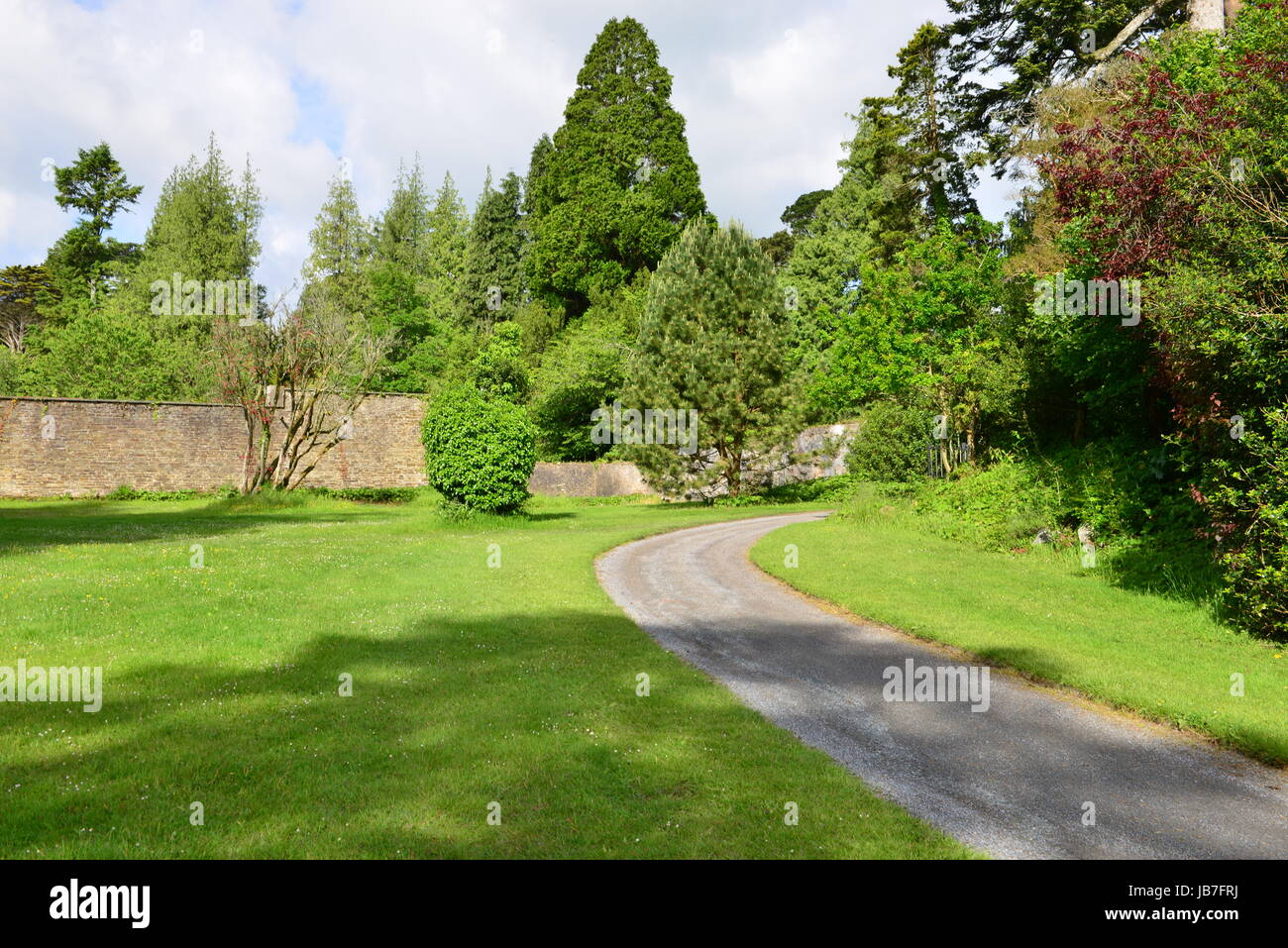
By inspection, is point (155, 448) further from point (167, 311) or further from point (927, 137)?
point (927, 137)

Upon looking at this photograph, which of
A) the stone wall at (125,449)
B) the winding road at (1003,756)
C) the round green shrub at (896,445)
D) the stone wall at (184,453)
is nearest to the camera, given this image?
the winding road at (1003,756)

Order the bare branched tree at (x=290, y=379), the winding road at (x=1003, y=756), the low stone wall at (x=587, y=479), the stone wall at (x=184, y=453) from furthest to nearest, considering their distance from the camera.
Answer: the low stone wall at (x=587, y=479), the stone wall at (x=184, y=453), the bare branched tree at (x=290, y=379), the winding road at (x=1003, y=756)

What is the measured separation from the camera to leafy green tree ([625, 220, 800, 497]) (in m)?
33.8

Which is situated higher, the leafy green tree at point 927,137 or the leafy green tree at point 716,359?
the leafy green tree at point 927,137

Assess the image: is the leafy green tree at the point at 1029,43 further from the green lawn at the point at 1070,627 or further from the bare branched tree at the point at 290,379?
the bare branched tree at the point at 290,379

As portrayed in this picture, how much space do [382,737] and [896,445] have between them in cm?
2461

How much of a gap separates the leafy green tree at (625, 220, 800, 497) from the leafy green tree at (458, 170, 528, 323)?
24281 mm

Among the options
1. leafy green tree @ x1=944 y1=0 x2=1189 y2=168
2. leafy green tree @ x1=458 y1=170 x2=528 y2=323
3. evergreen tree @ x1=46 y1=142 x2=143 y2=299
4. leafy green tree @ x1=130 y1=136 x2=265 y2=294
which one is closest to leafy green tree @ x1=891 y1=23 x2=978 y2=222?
leafy green tree @ x1=944 y1=0 x2=1189 y2=168

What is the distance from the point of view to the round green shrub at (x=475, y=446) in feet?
77.4

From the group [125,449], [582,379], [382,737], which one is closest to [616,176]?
[582,379]

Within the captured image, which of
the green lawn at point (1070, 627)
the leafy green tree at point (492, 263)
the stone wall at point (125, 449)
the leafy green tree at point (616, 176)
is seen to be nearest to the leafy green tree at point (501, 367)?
the stone wall at point (125, 449)

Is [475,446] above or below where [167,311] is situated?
below

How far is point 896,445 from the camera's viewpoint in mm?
27781

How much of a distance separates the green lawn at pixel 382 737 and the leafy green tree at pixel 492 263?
45886 millimetres
